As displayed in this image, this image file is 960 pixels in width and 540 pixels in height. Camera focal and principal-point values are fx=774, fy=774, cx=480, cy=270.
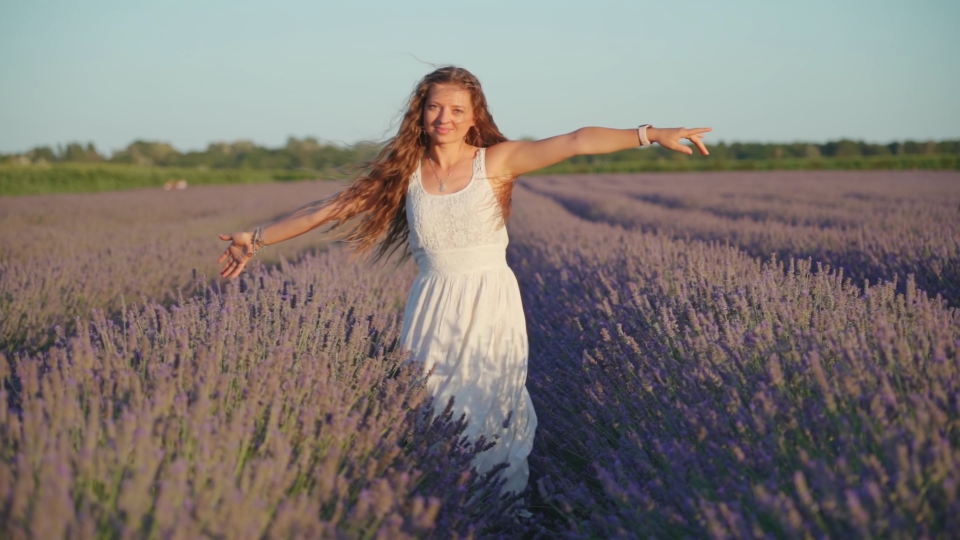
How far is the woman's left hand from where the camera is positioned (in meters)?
2.30

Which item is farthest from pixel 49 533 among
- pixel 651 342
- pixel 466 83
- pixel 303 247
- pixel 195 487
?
pixel 303 247

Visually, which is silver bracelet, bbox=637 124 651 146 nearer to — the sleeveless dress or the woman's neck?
the sleeveless dress

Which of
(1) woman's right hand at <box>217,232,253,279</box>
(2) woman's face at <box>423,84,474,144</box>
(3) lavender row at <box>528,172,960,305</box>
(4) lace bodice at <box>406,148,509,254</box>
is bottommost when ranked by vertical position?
(3) lavender row at <box>528,172,960,305</box>

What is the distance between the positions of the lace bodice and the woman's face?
13 centimetres

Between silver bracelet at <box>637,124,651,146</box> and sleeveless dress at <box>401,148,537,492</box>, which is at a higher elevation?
silver bracelet at <box>637,124,651,146</box>

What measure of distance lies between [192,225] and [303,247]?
7.69 ft

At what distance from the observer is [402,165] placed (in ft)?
8.86

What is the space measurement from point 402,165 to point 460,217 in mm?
319

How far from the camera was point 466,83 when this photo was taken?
2.63m

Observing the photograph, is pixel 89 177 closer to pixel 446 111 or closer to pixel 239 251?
pixel 239 251

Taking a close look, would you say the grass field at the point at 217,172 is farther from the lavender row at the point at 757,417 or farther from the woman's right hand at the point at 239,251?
the lavender row at the point at 757,417

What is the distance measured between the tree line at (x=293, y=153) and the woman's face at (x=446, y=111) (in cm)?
3442

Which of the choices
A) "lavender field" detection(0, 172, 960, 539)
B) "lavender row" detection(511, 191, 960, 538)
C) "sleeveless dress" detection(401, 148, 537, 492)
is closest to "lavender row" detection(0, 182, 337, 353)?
"lavender field" detection(0, 172, 960, 539)

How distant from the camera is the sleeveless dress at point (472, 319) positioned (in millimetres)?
2496
